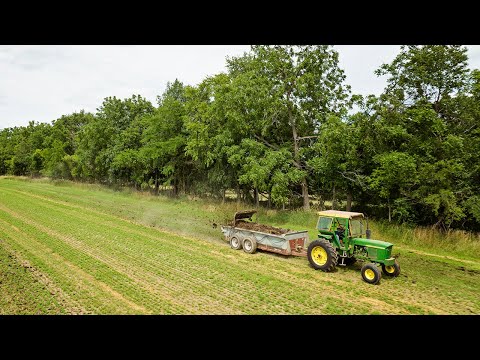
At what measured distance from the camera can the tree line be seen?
630 inches

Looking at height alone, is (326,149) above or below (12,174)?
above

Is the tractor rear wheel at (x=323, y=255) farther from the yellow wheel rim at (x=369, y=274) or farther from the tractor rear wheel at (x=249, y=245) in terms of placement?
the tractor rear wheel at (x=249, y=245)

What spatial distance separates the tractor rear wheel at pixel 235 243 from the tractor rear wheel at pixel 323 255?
349 centimetres

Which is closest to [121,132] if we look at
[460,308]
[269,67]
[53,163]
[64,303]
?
[53,163]

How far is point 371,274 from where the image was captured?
10.2 meters

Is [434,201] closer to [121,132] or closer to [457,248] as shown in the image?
[457,248]

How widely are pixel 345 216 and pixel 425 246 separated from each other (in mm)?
6860

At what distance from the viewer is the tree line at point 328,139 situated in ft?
52.5

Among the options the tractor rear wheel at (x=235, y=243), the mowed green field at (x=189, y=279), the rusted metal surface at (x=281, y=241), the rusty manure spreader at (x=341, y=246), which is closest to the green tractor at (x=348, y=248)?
the rusty manure spreader at (x=341, y=246)

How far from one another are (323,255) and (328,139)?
1012 centimetres

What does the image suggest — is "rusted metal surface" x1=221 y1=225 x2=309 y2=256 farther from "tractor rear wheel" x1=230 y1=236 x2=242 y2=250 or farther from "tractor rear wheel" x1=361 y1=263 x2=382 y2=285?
"tractor rear wheel" x1=361 y1=263 x2=382 y2=285

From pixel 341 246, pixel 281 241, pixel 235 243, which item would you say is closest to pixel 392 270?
pixel 341 246

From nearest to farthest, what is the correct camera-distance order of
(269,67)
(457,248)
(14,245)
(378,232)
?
(14,245) < (457,248) < (378,232) < (269,67)

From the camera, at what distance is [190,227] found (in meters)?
18.6
